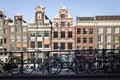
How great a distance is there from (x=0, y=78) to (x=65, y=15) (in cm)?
4131

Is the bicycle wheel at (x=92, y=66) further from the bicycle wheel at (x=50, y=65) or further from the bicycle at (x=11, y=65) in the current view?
the bicycle at (x=11, y=65)

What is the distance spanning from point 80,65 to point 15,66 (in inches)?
100

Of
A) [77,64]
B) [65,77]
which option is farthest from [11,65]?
[77,64]

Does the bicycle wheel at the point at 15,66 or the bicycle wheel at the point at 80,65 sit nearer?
the bicycle wheel at the point at 15,66

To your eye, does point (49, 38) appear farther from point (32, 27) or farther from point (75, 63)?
point (75, 63)

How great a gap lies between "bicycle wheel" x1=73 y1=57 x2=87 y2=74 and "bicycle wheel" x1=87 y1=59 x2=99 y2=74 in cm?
16

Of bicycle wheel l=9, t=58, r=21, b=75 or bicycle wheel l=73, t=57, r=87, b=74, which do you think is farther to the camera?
bicycle wheel l=73, t=57, r=87, b=74

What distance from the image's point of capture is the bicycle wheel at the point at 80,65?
11.0 m

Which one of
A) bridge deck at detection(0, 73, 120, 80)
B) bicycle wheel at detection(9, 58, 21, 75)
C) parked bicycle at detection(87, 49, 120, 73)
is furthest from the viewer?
parked bicycle at detection(87, 49, 120, 73)

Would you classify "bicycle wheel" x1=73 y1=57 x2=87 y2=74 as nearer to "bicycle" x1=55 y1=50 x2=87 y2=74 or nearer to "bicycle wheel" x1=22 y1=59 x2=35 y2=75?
"bicycle" x1=55 y1=50 x2=87 y2=74

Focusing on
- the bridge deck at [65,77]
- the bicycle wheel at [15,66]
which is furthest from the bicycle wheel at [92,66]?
the bicycle wheel at [15,66]

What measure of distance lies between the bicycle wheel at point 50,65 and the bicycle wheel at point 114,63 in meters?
2.13

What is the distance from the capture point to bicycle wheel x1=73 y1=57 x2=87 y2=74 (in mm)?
11035

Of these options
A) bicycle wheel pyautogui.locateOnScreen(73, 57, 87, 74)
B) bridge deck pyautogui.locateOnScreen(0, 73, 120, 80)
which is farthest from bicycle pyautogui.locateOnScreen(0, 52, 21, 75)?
bicycle wheel pyautogui.locateOnScreen(73, 57, 87, 74)
